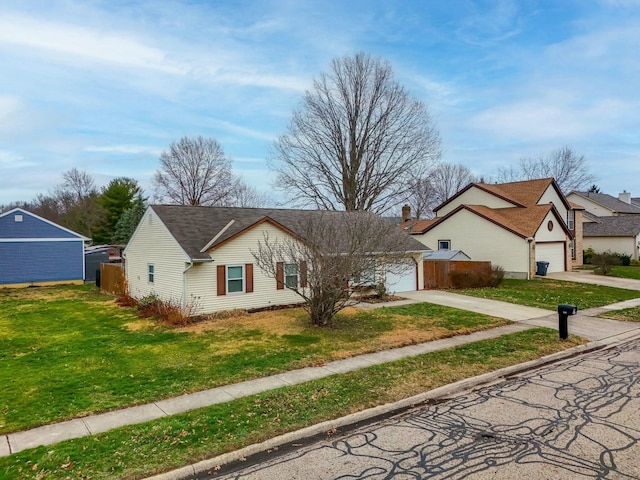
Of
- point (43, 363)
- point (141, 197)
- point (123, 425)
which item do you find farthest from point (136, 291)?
point (141, 197)

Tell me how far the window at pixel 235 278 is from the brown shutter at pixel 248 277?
16cm

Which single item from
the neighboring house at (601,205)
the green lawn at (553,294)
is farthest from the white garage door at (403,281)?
the neighboring house at (601,205)

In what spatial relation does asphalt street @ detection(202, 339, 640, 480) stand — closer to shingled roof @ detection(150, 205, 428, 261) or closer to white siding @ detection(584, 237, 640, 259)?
shingled roof @ detection(150, 205, 428, 261)

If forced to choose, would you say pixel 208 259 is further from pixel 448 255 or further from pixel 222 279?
pixel 448 255

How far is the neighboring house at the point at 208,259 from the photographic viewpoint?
1547cm

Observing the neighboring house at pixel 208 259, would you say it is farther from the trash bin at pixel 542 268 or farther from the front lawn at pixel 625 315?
the trash bin at pixel 542 268

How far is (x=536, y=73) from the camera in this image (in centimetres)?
1875

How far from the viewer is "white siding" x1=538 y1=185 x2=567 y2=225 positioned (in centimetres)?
3087

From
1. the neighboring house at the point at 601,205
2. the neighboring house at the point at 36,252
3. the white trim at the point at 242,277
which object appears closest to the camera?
the white trim at the point at 242,277

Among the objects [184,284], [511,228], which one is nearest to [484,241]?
[511,228]

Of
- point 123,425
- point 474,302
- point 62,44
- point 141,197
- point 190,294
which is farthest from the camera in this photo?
point 141,197

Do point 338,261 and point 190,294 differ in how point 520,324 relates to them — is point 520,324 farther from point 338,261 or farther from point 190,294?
point 190,294

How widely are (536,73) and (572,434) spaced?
17.7 metres

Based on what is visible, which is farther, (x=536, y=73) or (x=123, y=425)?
(x=536, y=73)
